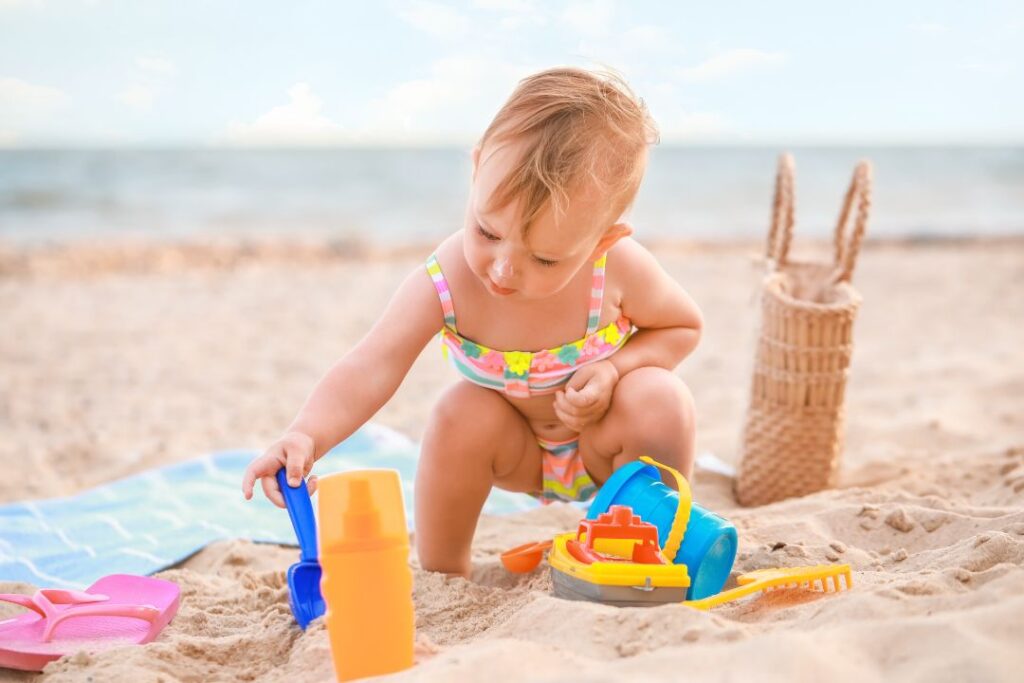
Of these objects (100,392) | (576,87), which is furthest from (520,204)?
(100,392)

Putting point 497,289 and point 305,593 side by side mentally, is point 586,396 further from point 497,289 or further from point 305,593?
point 305,593

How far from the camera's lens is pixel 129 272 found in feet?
22.1

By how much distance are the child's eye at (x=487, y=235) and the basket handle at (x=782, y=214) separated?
4.23 ft

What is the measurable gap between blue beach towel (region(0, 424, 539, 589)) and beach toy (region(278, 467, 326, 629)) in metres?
0.79

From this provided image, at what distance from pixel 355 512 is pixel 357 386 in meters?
0.61

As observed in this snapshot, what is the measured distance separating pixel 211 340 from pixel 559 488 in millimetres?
3097

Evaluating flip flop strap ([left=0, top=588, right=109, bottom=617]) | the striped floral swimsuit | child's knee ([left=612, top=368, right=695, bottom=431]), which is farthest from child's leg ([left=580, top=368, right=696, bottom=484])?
flip flop strap ([left=0, top=588, right=109, bottom=617])

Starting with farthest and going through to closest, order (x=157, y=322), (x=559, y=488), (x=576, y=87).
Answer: (x=157, y=322) → (x=559, y=488) → (x=576, y=87)

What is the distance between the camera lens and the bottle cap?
1130mm

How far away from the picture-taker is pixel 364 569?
45.0 inches

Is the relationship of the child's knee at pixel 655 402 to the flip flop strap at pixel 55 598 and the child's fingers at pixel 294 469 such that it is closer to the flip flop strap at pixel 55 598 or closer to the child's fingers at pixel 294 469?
the child's fingers at pixel 294 469

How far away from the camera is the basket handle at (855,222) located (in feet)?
8.16

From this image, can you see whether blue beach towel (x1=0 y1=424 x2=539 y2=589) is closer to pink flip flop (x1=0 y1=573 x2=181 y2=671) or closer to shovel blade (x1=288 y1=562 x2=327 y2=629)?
pink flip flop (x1=0 y1=573 x2=181 y2=671)

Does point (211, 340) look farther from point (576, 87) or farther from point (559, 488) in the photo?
point (576, 87)
